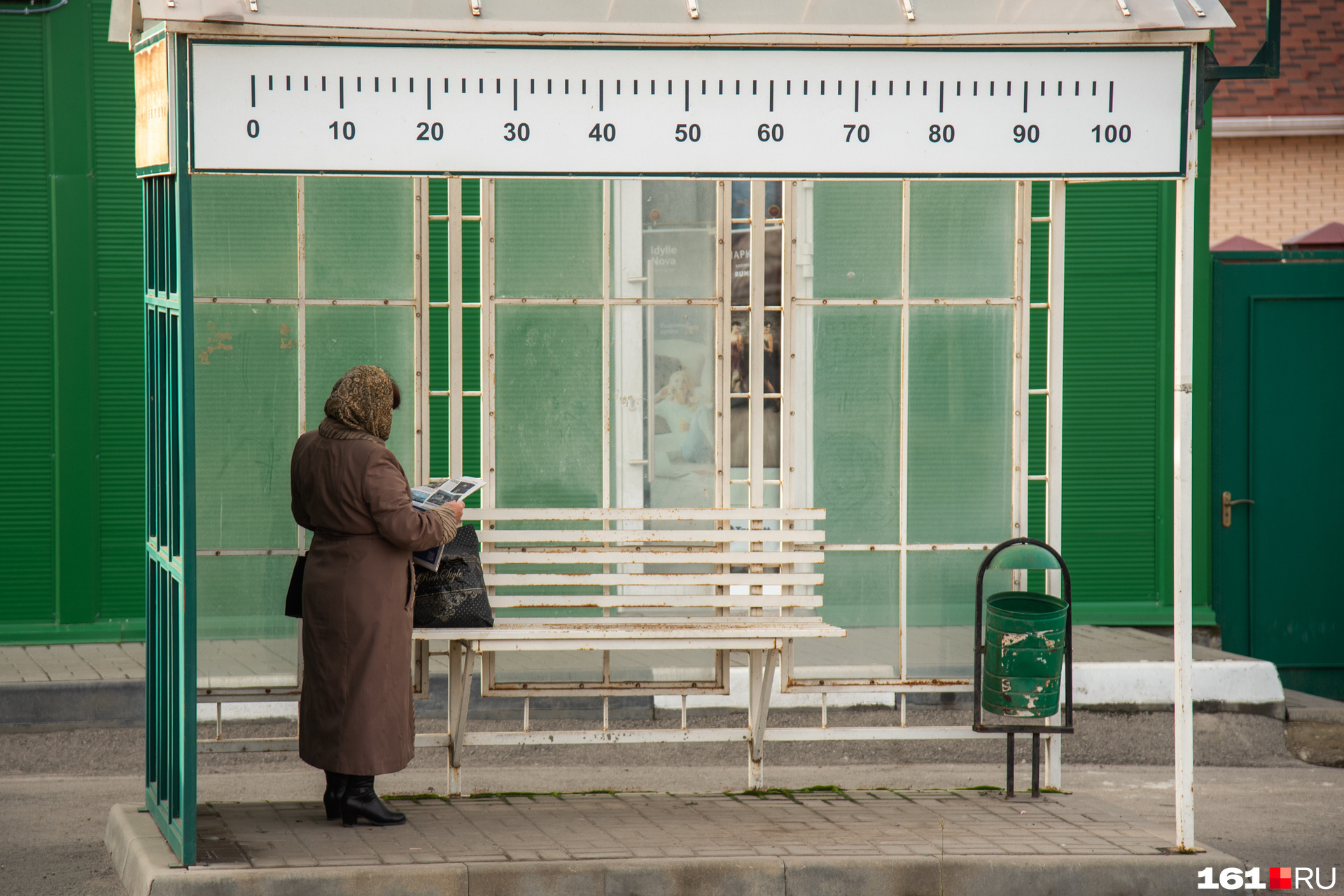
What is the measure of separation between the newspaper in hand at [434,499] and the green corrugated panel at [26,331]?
4657 mm

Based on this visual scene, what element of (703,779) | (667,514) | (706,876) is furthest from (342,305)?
(703,779)

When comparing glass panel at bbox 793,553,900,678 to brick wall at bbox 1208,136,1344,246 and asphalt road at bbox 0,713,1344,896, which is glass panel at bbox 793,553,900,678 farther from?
brick wall at bbox 1208,136,1344,246

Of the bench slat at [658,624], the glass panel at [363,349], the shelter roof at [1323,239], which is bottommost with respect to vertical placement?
the bench slat at [658,624]

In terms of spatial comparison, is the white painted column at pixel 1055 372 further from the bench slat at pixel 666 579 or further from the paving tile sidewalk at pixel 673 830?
the bench slat at pixel 666 579

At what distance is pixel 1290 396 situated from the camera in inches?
399

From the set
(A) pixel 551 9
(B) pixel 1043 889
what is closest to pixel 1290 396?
(B) pixel 1043 889

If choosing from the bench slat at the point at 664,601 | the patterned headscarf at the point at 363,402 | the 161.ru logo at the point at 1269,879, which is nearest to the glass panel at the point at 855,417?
the bench slat at the point at 664,601

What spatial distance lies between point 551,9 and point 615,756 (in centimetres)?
435

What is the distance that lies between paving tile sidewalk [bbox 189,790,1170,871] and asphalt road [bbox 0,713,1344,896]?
724 millimetres

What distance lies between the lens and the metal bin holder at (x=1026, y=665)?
5.98m

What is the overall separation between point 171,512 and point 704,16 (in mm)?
2471

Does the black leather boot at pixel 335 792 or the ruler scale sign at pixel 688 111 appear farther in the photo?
the black leather boot at pixel 335 792

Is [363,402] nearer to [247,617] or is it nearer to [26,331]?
[247,617]

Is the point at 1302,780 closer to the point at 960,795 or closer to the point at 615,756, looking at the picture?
the point at 960,795
